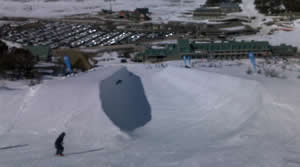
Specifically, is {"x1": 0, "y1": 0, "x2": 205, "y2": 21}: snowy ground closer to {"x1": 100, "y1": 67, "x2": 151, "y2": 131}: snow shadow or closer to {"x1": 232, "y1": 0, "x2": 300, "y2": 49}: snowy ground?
{"x1": 232, "y1": 0, "x2": 300, "y2": 49}: snowy ground

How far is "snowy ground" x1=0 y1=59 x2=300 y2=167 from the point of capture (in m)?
6.07

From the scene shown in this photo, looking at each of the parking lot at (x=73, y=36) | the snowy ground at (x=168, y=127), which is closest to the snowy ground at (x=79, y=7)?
the parking lot at (x=73, y=36)

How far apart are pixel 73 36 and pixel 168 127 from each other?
27.3 m

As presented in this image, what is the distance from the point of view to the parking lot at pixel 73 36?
29234mm

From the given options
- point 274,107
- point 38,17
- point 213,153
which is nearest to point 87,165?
point 213,153

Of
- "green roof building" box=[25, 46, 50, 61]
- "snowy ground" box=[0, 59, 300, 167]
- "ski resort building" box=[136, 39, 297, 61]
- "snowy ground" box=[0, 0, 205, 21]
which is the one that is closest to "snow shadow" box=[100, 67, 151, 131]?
"snowy ground" box=[0, 59, 300, 167]

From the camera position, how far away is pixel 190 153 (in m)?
6.42

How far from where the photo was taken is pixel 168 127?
8.39 m

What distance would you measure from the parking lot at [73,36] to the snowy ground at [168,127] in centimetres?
1936

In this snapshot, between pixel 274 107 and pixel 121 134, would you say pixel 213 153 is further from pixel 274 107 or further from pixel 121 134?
pixel 274 107

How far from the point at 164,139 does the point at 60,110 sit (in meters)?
3.45

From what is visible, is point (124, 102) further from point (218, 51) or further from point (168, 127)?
point (218, 51)

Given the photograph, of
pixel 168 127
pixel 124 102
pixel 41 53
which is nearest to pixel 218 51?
pixel 124 102

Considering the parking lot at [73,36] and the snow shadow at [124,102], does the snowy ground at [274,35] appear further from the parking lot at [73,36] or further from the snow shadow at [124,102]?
the snow shadow at [124,102]
